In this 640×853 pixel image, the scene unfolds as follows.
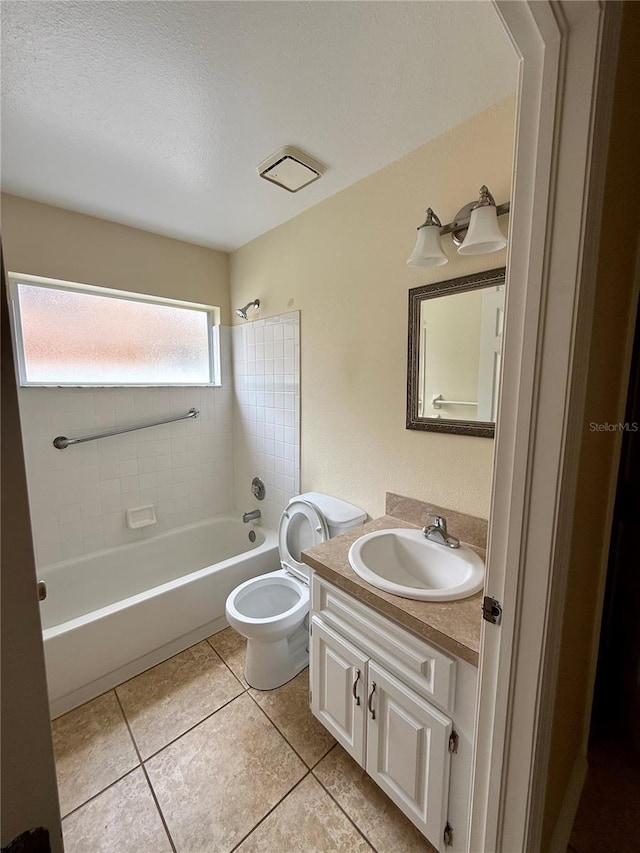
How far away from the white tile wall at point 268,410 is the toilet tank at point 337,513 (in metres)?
0.36

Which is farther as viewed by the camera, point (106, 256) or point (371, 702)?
point (106, 256)

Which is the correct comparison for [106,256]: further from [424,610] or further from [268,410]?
[424,610]

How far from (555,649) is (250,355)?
7.38 feet

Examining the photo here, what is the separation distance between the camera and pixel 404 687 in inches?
40.0

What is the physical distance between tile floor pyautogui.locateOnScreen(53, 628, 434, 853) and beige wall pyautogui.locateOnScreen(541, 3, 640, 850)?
0.62 m

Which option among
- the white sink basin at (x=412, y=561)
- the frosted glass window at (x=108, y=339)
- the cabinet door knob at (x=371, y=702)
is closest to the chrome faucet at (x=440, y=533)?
the white sink basin at (x=412, y=561)

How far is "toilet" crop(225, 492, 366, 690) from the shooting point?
158 cm

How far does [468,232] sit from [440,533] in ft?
3.58

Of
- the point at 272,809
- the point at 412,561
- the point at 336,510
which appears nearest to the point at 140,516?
the point at 336,510

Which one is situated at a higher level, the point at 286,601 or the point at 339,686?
the point at 339,686

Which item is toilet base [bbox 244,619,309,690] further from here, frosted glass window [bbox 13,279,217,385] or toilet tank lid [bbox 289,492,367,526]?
frosted glass window [bbox 13,279,217,385]

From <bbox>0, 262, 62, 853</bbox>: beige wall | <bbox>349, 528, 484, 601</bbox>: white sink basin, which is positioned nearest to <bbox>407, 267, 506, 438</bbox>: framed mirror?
<bbox>349, 528, 484, 601</bbox>: white sink basin

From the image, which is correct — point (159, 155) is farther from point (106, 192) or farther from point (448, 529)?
point (448, 529)

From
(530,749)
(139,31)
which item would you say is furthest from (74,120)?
(530,749)
